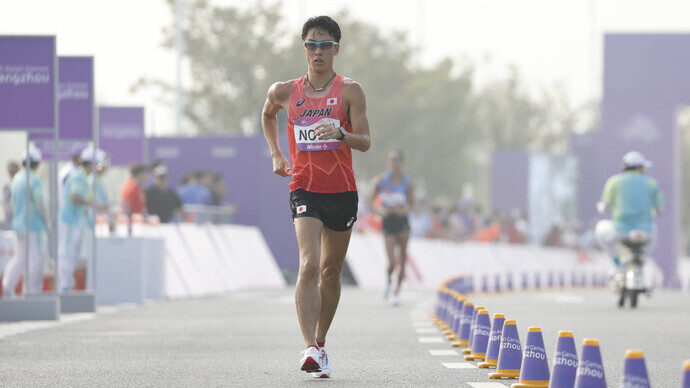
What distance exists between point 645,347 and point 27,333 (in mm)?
5547

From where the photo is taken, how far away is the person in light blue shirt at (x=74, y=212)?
2069 cm

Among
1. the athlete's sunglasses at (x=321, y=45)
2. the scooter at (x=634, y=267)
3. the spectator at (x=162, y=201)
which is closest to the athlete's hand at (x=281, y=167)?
the athlete's sunglasses at (x=321, y=45)

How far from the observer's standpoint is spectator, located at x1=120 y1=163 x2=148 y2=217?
82.1 feet

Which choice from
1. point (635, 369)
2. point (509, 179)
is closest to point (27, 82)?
point (635, 369)

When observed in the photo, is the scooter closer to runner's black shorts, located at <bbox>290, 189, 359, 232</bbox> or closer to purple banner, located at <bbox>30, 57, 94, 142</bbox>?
purple banner, located at <bbox>30, 57, 94, 142</bbox>

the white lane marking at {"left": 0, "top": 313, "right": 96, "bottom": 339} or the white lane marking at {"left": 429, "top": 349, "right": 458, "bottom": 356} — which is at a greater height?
the white lane marking at {"left": 429, "top": 349, "right": 458, "bottom": 356}

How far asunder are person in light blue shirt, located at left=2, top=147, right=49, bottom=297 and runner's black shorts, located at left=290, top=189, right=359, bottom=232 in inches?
340

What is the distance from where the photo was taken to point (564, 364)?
8.38 meters

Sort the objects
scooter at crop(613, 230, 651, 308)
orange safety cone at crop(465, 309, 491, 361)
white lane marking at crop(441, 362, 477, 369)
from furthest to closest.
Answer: scooter at crop(613, 230, 651, 308) < orange safety cone at crop(465, 309, 491, 361) < white lane marking at crop(441, 362, 477, 369)

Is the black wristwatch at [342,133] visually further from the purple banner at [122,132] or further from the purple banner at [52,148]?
the purple banner at [122,132]

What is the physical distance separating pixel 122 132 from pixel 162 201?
2508mm

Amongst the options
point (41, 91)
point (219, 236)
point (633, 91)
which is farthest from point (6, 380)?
point (633, 91)

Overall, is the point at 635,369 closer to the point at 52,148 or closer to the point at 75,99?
the point at 75,99

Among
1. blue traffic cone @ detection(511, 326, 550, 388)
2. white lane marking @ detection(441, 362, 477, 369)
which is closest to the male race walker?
white lane marking @ detection(441, 362, 477, 369)
